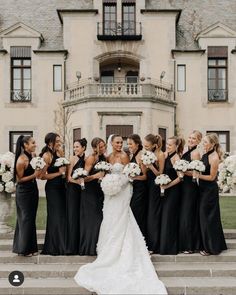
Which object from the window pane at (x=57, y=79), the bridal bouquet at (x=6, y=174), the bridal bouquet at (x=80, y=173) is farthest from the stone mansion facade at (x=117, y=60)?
the bridal bouquet at (x=80, y=173)

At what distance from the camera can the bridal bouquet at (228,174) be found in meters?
10.4

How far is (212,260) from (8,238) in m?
4.01

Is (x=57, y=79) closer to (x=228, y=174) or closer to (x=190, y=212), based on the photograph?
(x=228, y=174)

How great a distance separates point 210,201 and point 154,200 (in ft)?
3.23

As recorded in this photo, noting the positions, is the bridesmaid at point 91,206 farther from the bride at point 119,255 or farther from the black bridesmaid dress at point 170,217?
the black bridesmaid dress at point 170,217

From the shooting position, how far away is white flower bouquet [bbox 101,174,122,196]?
8.77 m

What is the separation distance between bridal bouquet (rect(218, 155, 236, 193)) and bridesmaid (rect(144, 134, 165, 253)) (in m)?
1.74

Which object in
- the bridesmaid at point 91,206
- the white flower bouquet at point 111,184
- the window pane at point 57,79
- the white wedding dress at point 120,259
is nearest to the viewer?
the white wedding dress at point 120,259

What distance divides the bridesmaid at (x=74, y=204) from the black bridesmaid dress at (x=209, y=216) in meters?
2.17

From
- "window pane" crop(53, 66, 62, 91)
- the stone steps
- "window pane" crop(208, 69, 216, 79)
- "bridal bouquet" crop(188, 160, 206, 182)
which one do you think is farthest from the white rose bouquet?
"window pane" crop(208, 69, 216, 79)

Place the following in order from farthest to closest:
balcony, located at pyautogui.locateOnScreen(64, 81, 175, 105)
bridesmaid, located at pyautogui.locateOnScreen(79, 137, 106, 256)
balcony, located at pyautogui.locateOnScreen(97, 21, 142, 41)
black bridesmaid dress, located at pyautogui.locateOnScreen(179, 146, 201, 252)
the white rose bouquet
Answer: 1. balcony, located at pyautogui.locateOnScreen(97, 21, 142, 41)
2. balcony, located at pyautogui.locateOnScreen(64, 81, 175, 105)
3. black bridesmaid dress, located at pyautogui.locateOnScreen(179, 146, 201, 252)
4. bridesmaid, located at pyautogui.locateOnScreen(79, 137, 106, 256)
5. the white rose bouquet

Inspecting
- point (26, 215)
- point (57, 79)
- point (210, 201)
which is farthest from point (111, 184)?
point (57, 79)

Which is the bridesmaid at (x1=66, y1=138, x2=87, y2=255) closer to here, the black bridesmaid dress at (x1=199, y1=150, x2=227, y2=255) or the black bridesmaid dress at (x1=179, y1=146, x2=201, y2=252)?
the black bridesmaid dress at (x1=179, y1=146, x2=201, y2=252)

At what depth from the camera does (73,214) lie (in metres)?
9.40
